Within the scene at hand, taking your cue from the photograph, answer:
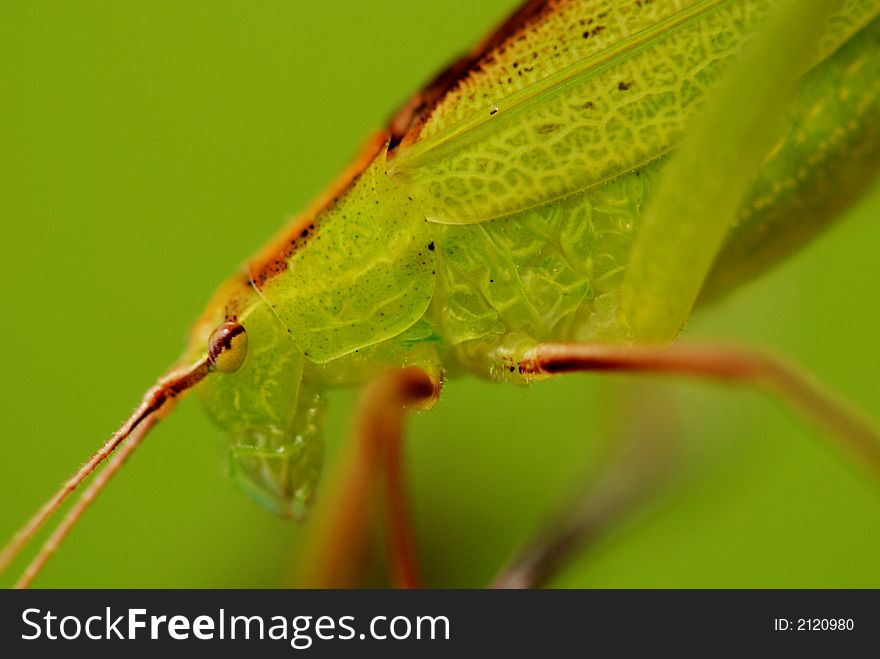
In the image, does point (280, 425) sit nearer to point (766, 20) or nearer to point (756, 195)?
point (756, 195)

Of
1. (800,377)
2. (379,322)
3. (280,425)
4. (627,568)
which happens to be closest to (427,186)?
(379,322)

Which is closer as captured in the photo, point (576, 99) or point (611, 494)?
point (576, 99)

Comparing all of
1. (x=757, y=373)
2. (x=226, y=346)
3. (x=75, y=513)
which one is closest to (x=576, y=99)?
(x=757, y=373)

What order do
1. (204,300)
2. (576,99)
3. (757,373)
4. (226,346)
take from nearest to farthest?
(757,373) → (576,99) → (226,346) → (204,300)

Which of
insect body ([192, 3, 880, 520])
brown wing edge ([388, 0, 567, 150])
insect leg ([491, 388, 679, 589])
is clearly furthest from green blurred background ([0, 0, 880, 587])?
brown wing edge ([388, 0, 567, 150])

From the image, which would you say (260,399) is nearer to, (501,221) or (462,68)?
(501,221)

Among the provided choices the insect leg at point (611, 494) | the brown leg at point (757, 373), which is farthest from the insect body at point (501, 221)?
the insect leg at point (611, 494)

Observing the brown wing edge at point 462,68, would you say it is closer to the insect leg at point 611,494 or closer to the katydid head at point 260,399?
the katydid head at point 260,399
